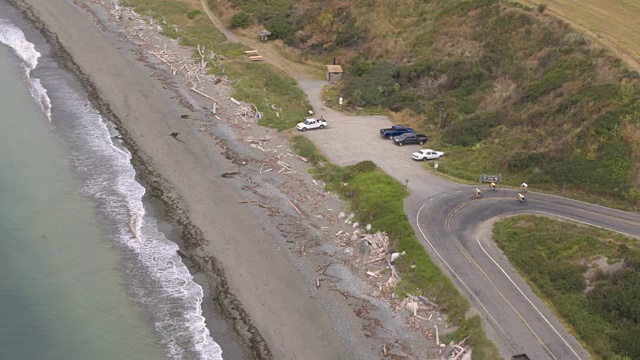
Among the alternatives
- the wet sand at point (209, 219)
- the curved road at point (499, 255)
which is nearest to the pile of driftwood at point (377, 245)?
the curved road at point (499, 255)

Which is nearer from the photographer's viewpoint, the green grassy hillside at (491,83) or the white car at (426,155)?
the green grassy hillside at (491,83)

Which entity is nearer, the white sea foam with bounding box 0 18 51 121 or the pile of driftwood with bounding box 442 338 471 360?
the pile of driftwood with bounding box 442 338 471 360

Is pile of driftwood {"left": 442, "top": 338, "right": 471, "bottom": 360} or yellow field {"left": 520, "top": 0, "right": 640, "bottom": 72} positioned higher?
yellow field {"left": 520, "top": 0, "right": 640, "bottom": 72}

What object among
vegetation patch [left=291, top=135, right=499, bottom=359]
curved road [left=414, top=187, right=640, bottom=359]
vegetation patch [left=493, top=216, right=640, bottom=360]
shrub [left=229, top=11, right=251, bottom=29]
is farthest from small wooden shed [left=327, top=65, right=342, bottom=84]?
vegetation patch [left=493, top=216, right=640, bottom=360]

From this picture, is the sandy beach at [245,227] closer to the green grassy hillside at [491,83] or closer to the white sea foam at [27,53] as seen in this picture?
the white sea foam at [27,53]

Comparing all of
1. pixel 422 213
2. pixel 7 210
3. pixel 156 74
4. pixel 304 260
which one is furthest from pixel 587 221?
pixel 156 74

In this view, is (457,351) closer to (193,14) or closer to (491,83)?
(491,83)

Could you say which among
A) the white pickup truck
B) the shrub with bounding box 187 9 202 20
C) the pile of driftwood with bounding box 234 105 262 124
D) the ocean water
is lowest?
the ocean water

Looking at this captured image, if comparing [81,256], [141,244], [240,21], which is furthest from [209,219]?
[240,21]

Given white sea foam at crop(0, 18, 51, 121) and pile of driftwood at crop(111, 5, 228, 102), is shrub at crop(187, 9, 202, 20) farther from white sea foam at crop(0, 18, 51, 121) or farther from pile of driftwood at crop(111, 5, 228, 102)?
white sea foam at crop(0, 18, 51, 121)
